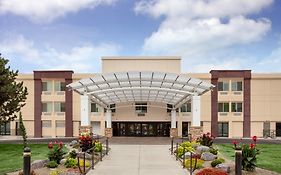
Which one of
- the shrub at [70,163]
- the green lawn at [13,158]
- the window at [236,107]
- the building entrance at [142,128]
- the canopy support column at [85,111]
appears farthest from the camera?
the window at [236,107]

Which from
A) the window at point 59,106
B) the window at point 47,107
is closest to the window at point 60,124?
the window at point 59,106

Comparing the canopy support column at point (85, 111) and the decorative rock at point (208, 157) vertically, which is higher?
the canopy support column at point (85, 111)

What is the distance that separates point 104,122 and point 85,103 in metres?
20.2

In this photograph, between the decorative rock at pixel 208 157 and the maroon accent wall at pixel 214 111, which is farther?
the maroon accent wall at pixel 214 111

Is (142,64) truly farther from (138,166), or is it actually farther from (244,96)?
(138,166)

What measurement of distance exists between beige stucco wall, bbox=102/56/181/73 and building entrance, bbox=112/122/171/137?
278 inches

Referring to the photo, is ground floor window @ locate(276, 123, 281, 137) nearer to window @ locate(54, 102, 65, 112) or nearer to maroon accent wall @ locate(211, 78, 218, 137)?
maroon accent wall @ locate(211, 78, 218, 137)

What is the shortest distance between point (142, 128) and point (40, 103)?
13.8m

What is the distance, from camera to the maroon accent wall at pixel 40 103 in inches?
1939

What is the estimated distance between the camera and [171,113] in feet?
149

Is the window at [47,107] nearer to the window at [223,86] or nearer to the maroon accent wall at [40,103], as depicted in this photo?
the maroon accent wall at [40,103]

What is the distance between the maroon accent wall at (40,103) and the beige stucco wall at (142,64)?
215 inches

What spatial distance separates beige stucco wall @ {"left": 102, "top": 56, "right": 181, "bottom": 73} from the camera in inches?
1946

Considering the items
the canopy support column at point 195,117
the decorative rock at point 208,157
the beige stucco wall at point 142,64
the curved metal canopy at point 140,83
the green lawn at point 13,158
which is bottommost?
the green lawn at point 13,158
